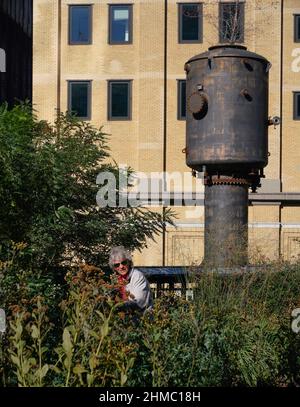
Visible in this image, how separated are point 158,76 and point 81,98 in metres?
3.39

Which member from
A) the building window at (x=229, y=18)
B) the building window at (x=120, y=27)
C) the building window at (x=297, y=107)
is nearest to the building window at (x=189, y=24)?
the building window at (x=229, y=18)

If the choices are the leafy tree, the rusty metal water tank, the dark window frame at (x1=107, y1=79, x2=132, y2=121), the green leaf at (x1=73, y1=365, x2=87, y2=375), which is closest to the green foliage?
the leafy tree

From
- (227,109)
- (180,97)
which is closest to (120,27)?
(180,97)

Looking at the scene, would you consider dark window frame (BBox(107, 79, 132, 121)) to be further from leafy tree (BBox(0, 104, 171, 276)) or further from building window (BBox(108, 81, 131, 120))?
leafy tree (BBox(0, 104, 171, 276))

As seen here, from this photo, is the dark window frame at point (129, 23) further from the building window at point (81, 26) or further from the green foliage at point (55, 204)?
the green foliage at point (55, 204)

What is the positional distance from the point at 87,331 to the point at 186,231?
27725 mm

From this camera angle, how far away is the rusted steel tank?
46.2 feet

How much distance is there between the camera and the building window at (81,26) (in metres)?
34.3

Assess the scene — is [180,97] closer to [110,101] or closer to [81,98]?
[110,101]

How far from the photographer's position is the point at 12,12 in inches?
1698

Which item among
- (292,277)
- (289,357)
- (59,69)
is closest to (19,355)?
(289,357)

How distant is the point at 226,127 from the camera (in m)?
14.1

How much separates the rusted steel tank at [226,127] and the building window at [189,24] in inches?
776
